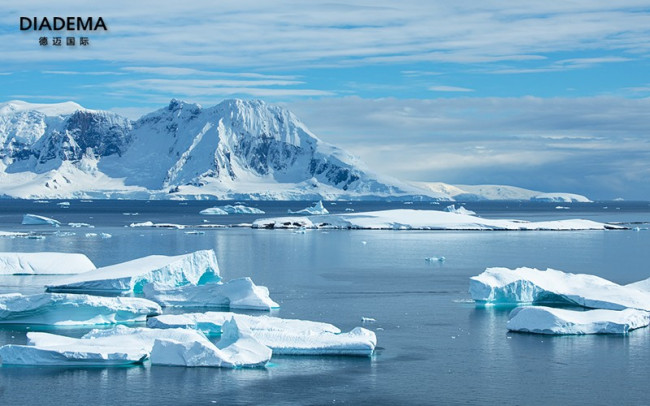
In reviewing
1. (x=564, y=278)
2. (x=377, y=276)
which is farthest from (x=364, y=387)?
(x=377, y=276)

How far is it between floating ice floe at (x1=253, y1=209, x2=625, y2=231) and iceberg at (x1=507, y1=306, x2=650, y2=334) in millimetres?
56418

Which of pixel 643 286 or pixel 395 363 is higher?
pixel 643 286

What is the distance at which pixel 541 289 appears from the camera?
29.8 meters

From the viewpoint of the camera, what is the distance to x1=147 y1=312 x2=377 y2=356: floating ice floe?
21.8 meters

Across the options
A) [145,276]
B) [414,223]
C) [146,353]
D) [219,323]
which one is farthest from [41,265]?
[414,223]

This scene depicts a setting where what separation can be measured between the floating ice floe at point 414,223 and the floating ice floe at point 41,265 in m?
46.3

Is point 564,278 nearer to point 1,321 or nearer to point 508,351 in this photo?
point 508,351

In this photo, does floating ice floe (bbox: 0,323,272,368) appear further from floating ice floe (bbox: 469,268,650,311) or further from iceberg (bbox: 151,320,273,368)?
floating ice floe (bbox: 469,268,650,311)

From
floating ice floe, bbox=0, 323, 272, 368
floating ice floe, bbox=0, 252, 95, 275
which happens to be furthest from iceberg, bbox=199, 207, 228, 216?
floating ice floe, bbox=0, 323, 272, 368

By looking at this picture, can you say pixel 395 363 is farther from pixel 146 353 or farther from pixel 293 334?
pixel 146 353

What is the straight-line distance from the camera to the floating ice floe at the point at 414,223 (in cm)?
8262

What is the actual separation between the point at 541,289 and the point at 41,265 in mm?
20882

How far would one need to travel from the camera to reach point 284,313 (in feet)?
90.1

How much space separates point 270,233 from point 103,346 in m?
54.8
